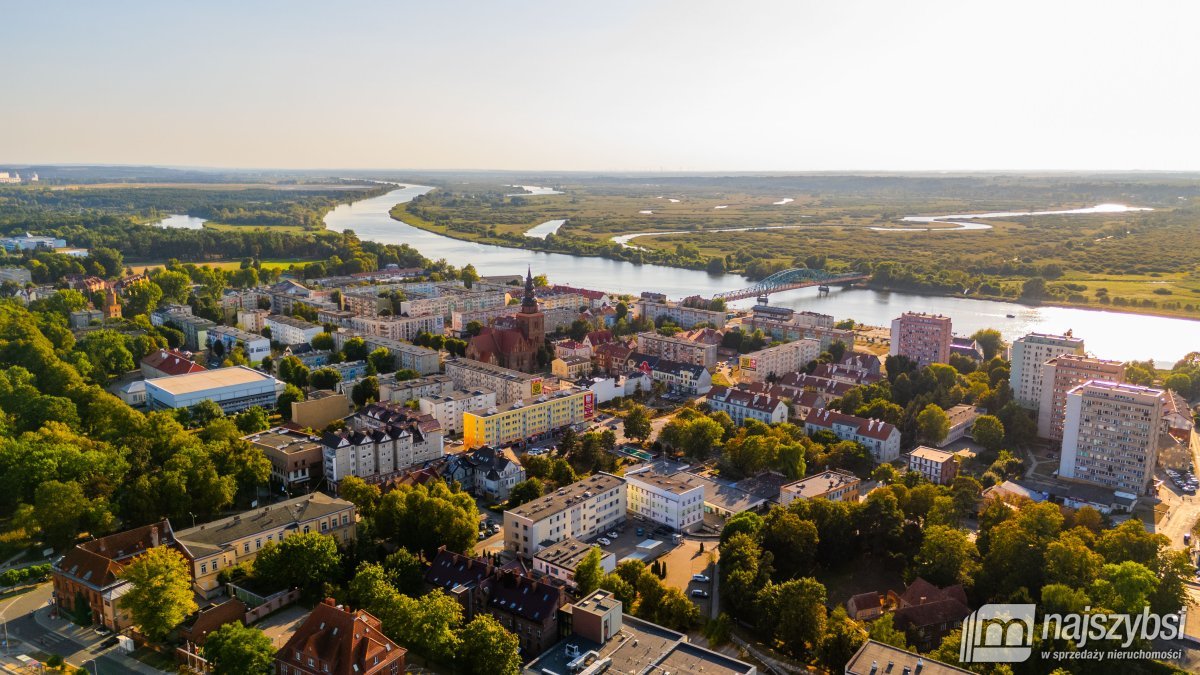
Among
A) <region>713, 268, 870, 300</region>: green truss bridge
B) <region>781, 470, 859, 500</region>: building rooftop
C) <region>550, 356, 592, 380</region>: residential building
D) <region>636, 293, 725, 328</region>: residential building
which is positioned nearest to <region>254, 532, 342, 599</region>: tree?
<region>781, 470, 859, 500</region>: building rooftop

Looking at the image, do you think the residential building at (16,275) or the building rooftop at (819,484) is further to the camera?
the residential building at (16,275)

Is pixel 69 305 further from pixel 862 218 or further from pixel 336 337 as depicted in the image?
pixel 862 218

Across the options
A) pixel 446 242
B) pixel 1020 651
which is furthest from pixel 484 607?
pixel 446 242

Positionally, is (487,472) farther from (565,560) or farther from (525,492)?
(565,560)

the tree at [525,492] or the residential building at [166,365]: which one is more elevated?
the residential building at [166,365]

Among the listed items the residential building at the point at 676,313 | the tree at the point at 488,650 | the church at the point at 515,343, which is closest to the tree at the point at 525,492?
the tree at the point at 488,650

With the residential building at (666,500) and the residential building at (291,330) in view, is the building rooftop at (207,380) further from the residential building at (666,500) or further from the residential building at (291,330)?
the residential building at (666,500)
